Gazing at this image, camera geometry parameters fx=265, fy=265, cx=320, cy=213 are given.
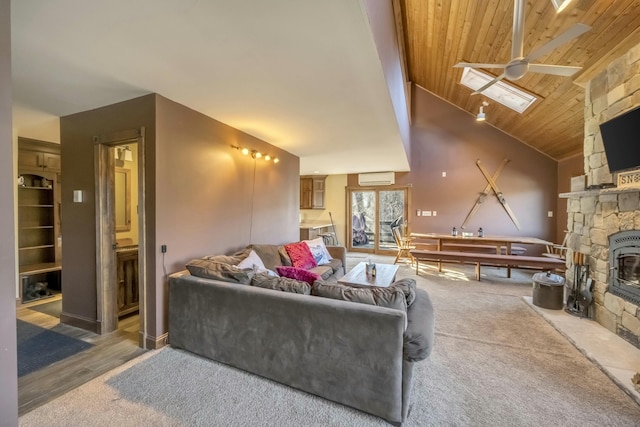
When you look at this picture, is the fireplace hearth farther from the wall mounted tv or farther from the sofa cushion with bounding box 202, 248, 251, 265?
the sofa cushion with bounding box 202, 248, 251, 265

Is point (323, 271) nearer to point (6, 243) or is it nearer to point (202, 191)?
point (202, 191)

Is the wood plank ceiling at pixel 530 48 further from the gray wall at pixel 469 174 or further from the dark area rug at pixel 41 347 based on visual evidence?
the dark area rug at pixel 41 347

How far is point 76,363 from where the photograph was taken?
7.43 feet

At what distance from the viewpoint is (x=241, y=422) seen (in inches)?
64.0

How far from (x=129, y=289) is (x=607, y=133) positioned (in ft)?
18.2

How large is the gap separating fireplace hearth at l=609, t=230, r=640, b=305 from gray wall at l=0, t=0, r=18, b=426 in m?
4.36

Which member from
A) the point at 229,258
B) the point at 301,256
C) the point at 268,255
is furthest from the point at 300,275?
the point at 301,256

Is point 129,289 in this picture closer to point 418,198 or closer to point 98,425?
point 98,425

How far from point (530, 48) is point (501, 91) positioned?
1.77 meters

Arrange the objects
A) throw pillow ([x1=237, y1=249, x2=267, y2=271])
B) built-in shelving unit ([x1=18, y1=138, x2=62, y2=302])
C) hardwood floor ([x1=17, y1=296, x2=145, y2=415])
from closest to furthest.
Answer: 1. hardwood floor ([x1=17, y1=296, x2=145, y2=415])
2. throw pillow ([x1=237, y1=249, x2=267, y2=271])
3. built-in shelving unit ([x1=18, y1=138, x2=62, y2=302])

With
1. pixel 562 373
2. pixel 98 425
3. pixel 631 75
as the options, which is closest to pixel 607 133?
pixel 631 75

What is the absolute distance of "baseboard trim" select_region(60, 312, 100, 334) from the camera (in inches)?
111

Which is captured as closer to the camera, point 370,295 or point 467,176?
point 370,295

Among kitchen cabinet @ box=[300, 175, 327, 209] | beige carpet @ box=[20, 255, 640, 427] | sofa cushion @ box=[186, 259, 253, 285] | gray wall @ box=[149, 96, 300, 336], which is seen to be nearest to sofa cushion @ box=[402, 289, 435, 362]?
beige carpet @ box=[20, 255, 640, 427]
